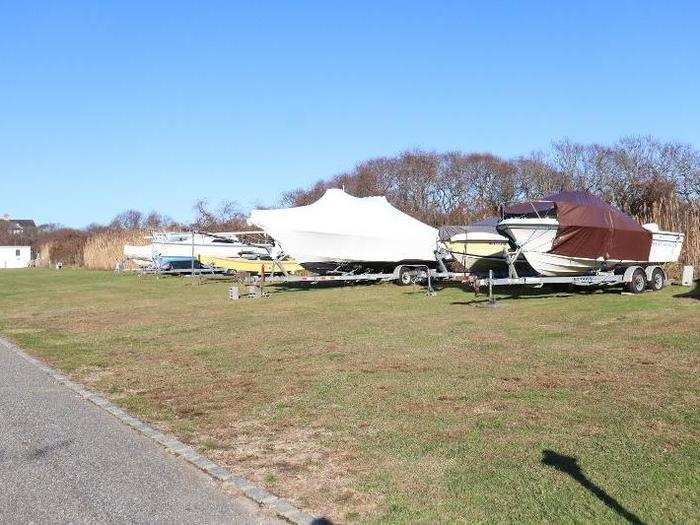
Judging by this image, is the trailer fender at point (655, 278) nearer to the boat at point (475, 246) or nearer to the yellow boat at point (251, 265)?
the boat at point (475, 246)

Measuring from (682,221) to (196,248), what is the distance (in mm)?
20290

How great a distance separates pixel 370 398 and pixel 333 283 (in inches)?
664

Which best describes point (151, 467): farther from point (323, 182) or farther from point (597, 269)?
point (323, 182)

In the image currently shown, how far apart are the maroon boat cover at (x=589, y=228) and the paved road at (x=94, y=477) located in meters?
12.6

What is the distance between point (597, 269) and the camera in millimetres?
17922

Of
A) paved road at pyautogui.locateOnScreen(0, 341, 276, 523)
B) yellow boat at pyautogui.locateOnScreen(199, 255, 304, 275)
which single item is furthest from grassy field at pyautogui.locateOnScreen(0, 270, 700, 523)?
yellow boat at pyautogui.locateOnScreen(199, 255, 304, 275)

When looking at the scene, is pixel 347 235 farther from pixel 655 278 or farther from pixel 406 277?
pixel 655 278

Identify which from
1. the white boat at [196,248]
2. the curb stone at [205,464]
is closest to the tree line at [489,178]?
the white boat at [196,248]

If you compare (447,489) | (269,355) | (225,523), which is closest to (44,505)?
(225,523)

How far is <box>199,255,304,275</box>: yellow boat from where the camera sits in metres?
26.7

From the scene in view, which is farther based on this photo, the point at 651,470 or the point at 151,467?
the point at 151,467

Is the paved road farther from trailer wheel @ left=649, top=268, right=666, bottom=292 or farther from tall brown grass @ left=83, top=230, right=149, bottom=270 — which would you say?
tall brown grass @ left=83, top=230, right=149, bottom=270

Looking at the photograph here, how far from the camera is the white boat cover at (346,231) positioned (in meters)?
21.5

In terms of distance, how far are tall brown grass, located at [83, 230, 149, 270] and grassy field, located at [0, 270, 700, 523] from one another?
110 feet
